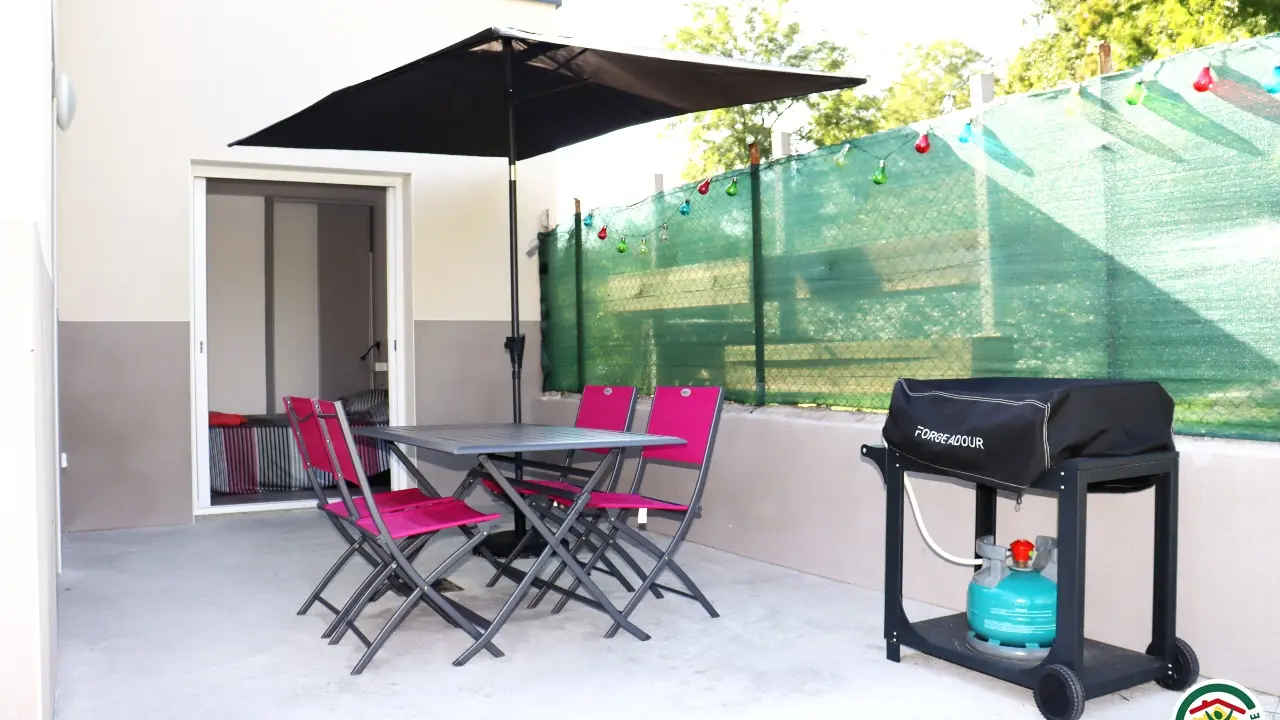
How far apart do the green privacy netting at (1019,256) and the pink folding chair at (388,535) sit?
1.81 metres

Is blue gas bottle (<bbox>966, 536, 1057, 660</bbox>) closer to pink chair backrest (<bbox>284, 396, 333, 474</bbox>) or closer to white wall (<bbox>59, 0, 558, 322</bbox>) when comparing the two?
pink chair backrest (<bbox>284, 396, 333, 474</bbox>)

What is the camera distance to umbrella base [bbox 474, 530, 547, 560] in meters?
4.91

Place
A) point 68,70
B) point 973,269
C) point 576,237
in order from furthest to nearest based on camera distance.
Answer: point 576,237 → point 68,70 → point 973,269

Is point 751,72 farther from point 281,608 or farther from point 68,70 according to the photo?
point 68,70

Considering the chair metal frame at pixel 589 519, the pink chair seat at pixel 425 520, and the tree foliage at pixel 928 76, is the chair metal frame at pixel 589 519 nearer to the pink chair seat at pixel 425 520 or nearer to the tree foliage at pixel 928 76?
the pink chair seat at pixel 425 520

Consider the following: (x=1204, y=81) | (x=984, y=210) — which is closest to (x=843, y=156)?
(x=984, y=210)

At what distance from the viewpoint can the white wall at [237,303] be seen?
9953 mm

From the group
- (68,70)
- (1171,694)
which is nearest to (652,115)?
(1171,694)

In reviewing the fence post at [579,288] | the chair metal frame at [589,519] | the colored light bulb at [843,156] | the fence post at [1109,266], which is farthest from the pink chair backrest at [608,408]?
the fence post at [1109,266]

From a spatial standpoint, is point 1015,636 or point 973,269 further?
point 973,269

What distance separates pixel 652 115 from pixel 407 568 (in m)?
2.50

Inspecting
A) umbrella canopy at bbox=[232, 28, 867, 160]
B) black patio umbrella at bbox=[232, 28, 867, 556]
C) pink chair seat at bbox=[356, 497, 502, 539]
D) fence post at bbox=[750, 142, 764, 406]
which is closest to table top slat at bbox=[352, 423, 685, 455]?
Answer: pink chair seat at bbox=[356, 497, 502, 539]

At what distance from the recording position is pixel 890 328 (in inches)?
168

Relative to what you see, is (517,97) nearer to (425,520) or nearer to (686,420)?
(686,420)
